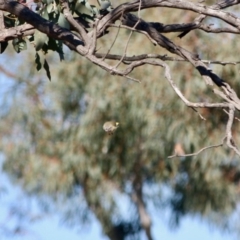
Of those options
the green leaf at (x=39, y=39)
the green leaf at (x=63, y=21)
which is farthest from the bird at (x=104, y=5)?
the green leaf at (x=39, y=39)

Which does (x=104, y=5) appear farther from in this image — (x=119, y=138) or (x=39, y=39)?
(x=119, y=138)

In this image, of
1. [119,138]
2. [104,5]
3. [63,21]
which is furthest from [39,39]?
[119,138]

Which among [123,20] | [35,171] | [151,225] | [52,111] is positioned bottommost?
[151,225]

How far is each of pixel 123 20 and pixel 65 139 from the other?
7.62 meters

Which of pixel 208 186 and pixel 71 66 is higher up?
pixel 71 66

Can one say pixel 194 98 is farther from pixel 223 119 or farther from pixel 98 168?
pixel 98 168

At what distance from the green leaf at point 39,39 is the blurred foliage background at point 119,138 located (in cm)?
558

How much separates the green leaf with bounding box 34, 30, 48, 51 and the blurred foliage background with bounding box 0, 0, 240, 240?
5584 mm

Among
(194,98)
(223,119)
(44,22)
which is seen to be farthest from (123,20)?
(223,119)

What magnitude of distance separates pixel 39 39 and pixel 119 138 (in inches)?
291

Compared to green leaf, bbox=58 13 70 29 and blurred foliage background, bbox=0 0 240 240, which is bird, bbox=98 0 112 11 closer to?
green leaf, bbox=58 13 70 29

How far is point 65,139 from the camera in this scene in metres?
12.2

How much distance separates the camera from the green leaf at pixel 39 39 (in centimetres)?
459

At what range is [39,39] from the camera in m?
4.60
